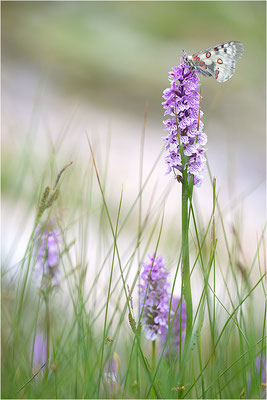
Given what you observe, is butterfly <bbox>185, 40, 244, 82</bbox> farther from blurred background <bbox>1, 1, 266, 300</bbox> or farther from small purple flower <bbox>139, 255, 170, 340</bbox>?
blurred background <bbox>1, 1, 266, 300</bbox>

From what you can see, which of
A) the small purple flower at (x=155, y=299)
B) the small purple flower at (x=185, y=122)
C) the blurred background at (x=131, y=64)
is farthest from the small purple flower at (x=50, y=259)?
the blurred background at (x=131, y=64)

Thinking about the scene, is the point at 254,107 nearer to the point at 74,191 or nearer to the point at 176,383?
the point at 74,191

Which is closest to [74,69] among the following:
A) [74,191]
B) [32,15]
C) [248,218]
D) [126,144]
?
[32,15]

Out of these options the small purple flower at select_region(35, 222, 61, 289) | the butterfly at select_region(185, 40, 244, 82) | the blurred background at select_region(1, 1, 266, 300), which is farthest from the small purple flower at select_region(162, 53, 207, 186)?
the blurred background at select_region(1, 1, 266, 300)

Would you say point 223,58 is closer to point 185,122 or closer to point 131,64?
point 185,122

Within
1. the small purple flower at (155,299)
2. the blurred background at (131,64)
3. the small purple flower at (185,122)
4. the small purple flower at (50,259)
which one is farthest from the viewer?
the blurred background at (131,64)

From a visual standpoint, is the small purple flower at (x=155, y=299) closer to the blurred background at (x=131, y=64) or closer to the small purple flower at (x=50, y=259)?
the small purple flower at (x=50, y=259)
